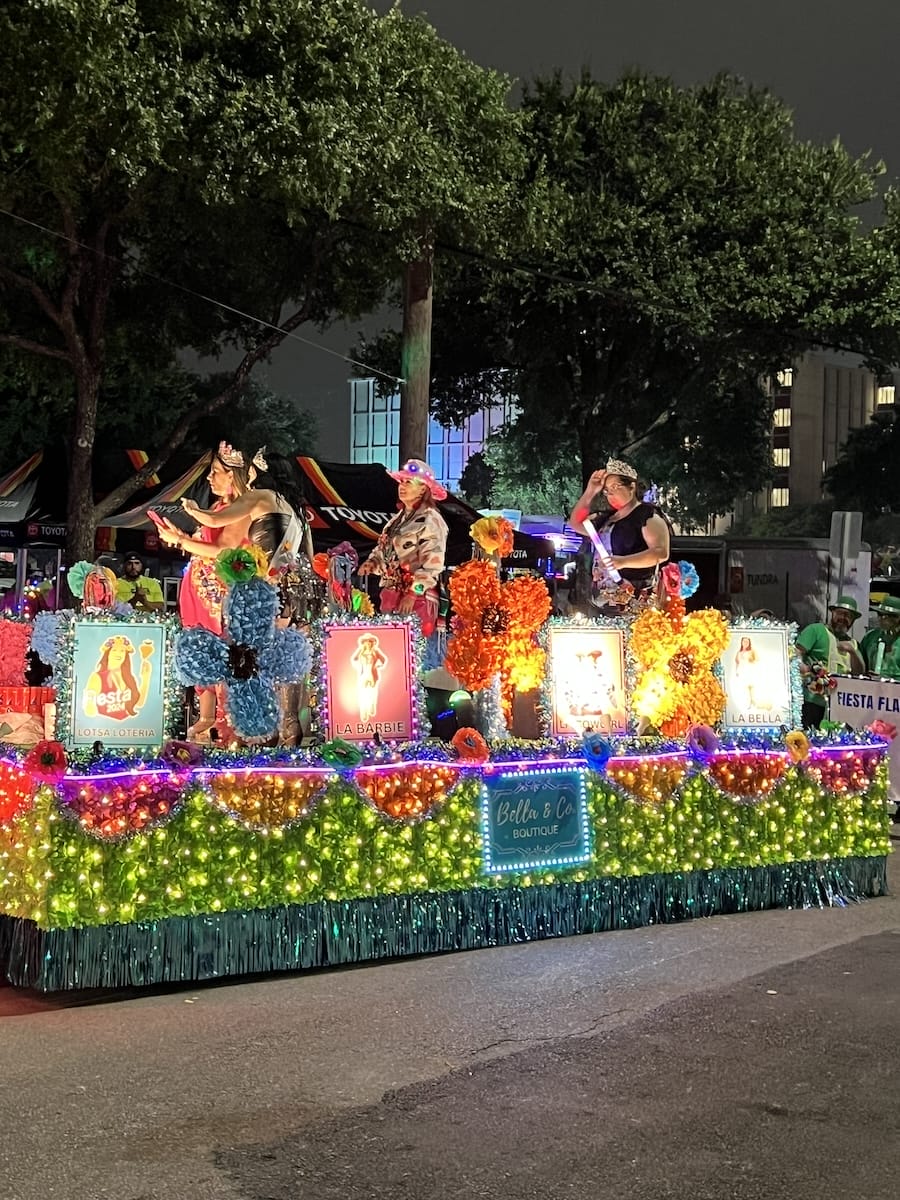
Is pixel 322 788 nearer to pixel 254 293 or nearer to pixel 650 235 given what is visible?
pixel 254 293

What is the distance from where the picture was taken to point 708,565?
24.9 meters

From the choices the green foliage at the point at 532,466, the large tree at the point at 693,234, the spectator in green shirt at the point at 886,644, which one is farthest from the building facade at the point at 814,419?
the spectator in green shirt at the point at 886,644

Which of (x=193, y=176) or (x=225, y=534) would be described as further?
(x=193, y=176)

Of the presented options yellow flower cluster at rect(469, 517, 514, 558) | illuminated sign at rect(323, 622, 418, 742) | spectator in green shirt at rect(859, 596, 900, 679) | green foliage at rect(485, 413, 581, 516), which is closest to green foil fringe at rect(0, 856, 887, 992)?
illuminated sign at rect(323, 622, 418, 742)

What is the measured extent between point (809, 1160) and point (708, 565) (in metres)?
21.1

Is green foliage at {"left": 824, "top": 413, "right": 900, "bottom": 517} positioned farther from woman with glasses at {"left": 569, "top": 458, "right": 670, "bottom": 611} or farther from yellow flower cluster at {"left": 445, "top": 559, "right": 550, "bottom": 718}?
yellow flower cluster at {"left": 445, "top": 559, "right": 550, "bottom": 718}

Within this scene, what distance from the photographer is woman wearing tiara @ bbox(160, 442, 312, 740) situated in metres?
7.63

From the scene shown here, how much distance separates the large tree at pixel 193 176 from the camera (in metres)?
15.5

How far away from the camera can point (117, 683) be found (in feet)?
22.3

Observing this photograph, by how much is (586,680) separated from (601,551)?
0.96 meters

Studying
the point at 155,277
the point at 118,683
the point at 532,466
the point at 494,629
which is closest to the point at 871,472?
the point at 532,466

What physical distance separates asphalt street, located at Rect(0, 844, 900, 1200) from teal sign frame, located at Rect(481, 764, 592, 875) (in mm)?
498

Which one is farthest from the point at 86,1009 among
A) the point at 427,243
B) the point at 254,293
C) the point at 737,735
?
the point at 254,293

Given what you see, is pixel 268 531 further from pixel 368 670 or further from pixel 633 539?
pixel 633 539
